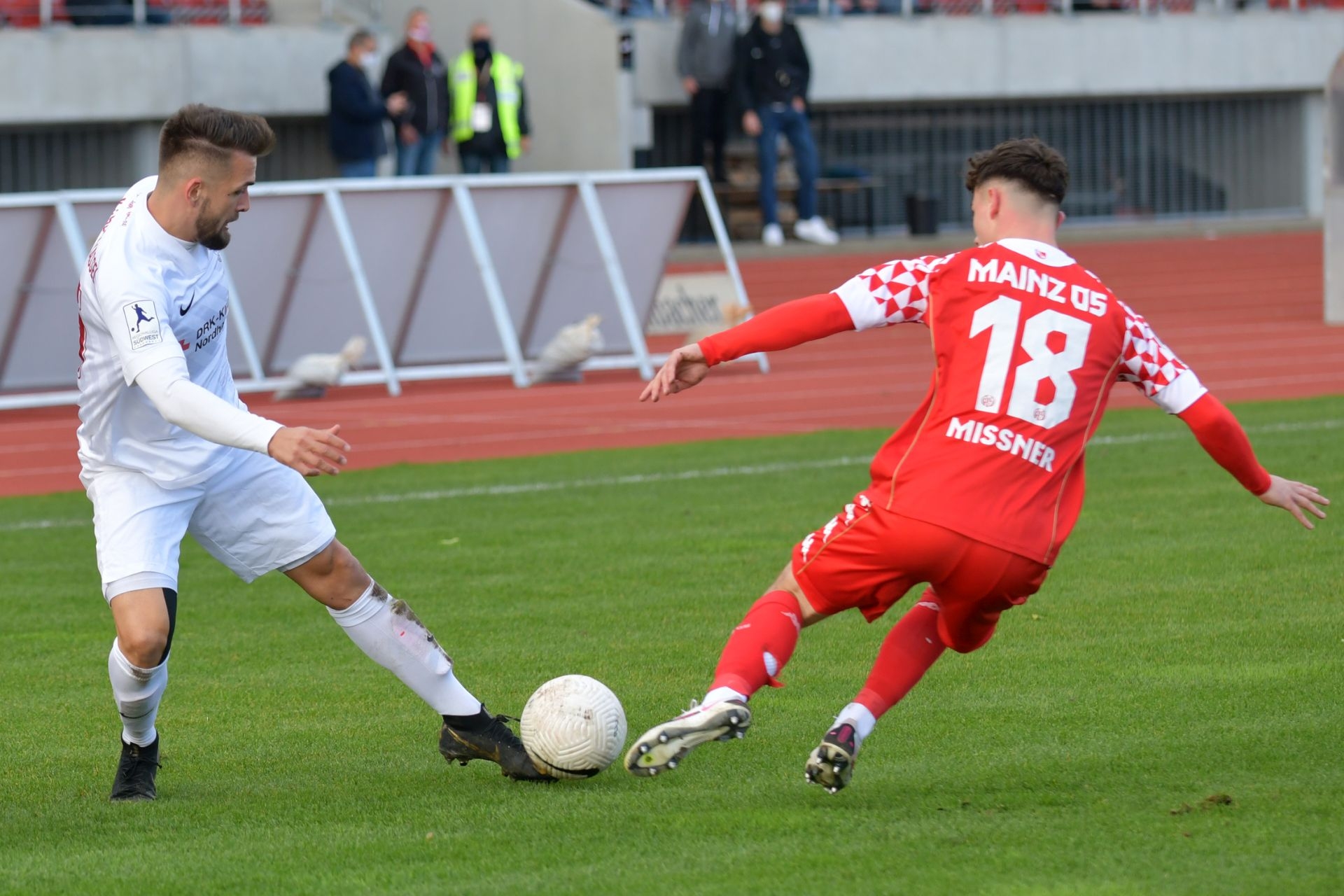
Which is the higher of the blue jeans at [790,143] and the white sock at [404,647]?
the blue jeans at [790,143]

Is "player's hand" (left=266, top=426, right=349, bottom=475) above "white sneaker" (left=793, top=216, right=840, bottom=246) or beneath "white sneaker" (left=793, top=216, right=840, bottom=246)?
above

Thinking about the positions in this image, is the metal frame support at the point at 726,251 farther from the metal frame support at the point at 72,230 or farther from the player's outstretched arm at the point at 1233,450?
the player's outstretched arm at the point at 1233,450

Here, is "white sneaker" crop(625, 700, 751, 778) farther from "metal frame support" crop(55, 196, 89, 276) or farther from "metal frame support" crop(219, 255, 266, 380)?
"metal frame support" crop(219, 255, 266, 380)

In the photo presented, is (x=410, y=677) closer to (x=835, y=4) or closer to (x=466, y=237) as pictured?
(x=466, y=237)

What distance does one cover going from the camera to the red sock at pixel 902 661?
494cm

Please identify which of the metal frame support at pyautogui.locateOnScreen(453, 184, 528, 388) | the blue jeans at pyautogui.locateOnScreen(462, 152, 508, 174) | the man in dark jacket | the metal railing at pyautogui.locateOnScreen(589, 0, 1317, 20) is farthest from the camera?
the metal railing at pyautogui.locateOnScreen(589, 0, 1317, 20)

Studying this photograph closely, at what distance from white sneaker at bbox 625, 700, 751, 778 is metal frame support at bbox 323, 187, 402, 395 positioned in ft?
38.7

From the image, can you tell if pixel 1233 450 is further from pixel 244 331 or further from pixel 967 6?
pixel 967 6

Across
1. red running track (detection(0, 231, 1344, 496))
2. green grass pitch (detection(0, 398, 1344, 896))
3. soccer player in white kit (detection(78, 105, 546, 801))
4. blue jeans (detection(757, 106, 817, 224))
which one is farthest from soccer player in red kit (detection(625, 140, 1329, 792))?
blue jeans (detection(757, 106, 817, 224))

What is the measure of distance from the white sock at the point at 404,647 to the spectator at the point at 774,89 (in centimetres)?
1797

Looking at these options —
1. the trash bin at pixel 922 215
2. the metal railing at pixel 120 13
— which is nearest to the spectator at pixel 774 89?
the trash bin at pixel 922 215

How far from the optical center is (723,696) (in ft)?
15.1

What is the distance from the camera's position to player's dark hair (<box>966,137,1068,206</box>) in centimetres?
475

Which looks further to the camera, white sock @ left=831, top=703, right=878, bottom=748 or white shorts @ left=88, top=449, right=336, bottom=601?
white shorts @ left=88, top=449, right=336, bottom=601
